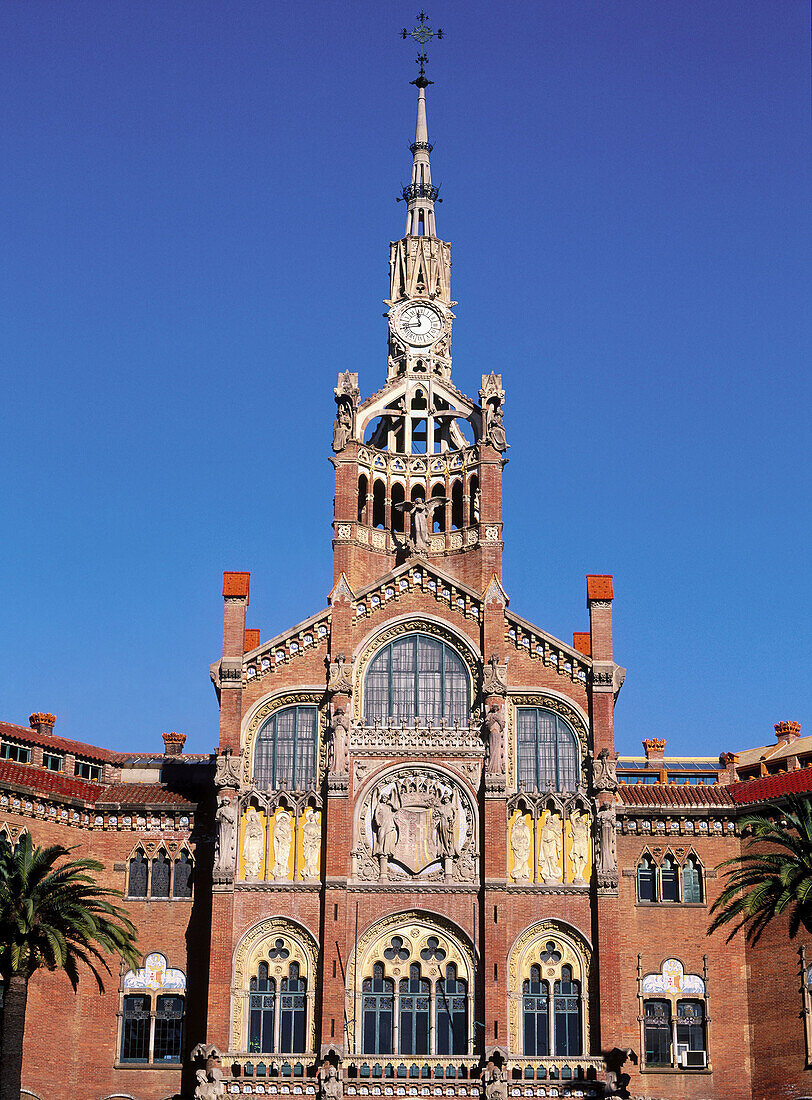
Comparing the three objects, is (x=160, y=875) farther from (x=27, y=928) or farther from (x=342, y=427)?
(x=342, y=427)

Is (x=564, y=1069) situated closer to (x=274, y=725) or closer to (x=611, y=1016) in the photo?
(x=611, y=1016)

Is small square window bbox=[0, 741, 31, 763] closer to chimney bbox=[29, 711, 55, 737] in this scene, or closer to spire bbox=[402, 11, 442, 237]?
chimney bbox=[29, 711, 55, 737]

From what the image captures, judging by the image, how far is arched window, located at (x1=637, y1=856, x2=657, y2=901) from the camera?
2665 inches

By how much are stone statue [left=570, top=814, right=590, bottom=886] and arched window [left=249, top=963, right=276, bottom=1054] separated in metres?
12.4

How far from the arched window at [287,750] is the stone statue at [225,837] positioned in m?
1.99

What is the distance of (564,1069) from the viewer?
61.6m

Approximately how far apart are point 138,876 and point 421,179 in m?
38.4

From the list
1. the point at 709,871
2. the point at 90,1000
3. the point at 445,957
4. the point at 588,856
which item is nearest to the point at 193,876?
the point at 90,1000

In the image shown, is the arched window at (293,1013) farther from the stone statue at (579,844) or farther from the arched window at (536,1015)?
the stone statue at (579,844)

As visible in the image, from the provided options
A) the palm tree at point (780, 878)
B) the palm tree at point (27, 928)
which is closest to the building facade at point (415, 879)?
the palm tree at point (780, 878)

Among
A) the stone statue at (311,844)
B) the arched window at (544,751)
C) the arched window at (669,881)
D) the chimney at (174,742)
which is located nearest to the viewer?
the stone statue at (311,844)

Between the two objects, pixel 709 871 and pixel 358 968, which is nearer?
pixel 358 968

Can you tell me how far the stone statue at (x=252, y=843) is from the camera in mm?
64875

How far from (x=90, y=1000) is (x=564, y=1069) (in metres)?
18.9
